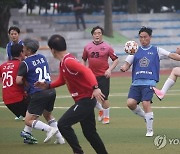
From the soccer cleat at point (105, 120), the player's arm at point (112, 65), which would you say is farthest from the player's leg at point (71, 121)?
the player's arm at point (112, 65)

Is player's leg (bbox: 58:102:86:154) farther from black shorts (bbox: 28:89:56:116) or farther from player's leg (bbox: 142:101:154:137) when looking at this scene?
player's leg (bbox: 142:101:154:137)

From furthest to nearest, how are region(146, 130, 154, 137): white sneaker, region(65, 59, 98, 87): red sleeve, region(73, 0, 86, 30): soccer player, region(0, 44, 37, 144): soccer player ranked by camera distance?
region(73, 0, 86, 30): soccer player < region(0, 44, 37, 144): soccer player < region(146, 130, 154, 137): white sneaker < region(65, 59, 98, 87): red sleeve

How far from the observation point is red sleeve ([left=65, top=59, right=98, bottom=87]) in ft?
35.3

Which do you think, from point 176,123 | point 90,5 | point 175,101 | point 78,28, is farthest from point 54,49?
point 90,5

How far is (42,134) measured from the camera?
1476 centimetres

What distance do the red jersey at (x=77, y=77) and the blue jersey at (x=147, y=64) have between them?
124 inches

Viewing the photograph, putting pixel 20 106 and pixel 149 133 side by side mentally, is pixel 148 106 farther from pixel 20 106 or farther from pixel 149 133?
pixel 20 106

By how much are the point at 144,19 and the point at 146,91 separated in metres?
34.9

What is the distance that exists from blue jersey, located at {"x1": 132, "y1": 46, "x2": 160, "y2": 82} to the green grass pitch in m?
1.18

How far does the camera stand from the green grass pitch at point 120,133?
12.5 m

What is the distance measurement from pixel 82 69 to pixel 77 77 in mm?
207

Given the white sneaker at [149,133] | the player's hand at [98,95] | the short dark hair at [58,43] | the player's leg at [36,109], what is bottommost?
the white sneaker at [149,133]

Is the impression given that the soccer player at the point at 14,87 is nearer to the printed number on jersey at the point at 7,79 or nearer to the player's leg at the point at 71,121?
the printed number on jersey at the point at 7,79

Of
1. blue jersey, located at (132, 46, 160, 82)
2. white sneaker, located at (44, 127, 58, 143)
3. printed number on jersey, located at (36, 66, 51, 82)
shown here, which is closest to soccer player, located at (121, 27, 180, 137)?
blue jersey, located at (132, 46, 160, 82)
